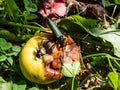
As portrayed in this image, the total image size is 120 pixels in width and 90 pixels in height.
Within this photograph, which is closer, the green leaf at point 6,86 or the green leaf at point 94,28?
the green leaf at point 6,86

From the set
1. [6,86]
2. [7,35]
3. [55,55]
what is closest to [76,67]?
[55,55]

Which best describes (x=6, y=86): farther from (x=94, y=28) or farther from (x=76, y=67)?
(x=94, y=28)

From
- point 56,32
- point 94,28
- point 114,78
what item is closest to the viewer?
point 114,78

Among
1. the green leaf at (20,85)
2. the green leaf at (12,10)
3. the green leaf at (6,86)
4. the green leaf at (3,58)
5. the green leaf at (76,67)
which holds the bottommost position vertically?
the green leaf at (20,85)

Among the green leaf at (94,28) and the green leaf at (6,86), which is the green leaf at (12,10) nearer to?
the green leaf at (94,28)

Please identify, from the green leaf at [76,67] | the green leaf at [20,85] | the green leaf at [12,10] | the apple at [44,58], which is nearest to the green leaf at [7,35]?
the green leaf at [12,10]

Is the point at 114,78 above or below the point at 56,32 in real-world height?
below

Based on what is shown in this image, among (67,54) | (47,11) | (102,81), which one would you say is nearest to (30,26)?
(47,11)

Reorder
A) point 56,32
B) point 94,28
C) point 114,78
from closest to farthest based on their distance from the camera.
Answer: point 114,78
point 56,32
point 94,28

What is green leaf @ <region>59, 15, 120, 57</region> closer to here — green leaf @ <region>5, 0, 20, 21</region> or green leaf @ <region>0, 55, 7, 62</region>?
green leaf @ <region>5, 0, 20, 21</region>
